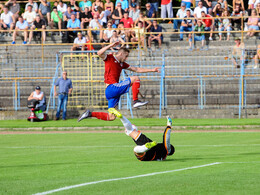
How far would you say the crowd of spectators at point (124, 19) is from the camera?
3167cm

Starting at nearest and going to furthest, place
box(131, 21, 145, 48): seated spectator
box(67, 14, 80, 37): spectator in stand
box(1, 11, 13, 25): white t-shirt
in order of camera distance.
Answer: box(131, 21, 145, 48): seated spectator < box(67, 14, 80, 37): spectator in stand < box(1, 11, 13, 25): white t-shirt

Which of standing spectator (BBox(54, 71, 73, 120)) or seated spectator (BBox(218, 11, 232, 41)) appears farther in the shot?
seated spectator (BBox(218, 11, 232, 41))

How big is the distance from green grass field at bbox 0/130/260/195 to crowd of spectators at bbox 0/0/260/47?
48.0 ft

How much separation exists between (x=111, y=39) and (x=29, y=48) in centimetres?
517

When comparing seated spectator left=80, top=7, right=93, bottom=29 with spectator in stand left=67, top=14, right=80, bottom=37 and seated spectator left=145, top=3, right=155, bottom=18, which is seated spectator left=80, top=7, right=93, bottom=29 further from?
seated spectator left=145, top=3, right=155, bottom=18

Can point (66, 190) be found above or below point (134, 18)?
below

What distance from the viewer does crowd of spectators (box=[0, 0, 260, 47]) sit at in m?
31.7

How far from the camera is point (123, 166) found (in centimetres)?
1045

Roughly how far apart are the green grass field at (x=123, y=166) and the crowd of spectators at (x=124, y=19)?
14.6m

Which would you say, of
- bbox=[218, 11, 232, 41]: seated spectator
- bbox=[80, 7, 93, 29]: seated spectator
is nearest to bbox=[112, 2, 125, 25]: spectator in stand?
bbox=[80, 7, 93, 29]: seated spectator

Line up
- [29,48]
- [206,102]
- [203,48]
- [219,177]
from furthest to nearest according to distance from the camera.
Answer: [29,48], [203,48], [206,102], [219,177]

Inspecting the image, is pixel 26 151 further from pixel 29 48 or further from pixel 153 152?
pixel 29 48

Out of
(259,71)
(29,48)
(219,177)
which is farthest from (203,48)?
(219,177)

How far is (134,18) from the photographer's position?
3309 cm
